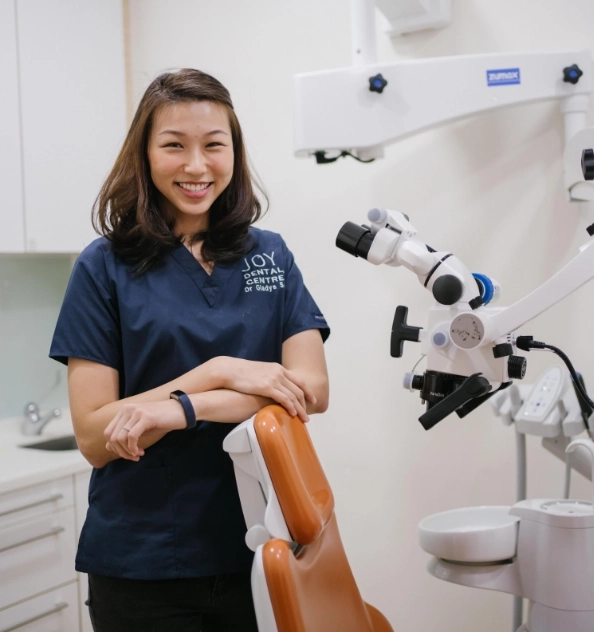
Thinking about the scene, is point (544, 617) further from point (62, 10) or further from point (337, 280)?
point (62, 10)

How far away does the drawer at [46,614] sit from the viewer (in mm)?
2139

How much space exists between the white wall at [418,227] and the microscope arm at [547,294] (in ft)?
2.71

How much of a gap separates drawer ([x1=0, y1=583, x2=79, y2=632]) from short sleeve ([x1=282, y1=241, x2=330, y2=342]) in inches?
55.4

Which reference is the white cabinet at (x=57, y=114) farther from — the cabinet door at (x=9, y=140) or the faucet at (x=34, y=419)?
the faucet at (x=34, y=419)

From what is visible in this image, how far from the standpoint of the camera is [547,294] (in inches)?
45.9

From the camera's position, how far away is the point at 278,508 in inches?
39.1

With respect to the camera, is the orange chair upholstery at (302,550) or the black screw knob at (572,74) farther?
the black screw knob at (572,74)

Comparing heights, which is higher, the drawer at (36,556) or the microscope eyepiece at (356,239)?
the microscope eyepiece at (356,239)

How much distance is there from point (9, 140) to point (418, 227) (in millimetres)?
1360

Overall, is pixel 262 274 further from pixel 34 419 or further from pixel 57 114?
pixel 34 419

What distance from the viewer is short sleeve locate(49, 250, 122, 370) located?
122 cm

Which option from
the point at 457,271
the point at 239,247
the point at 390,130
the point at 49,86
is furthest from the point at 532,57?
the point at 49,86

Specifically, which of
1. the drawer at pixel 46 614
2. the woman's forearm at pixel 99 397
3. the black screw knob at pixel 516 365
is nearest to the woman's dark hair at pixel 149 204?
the woman's forearm at pixel 99 397

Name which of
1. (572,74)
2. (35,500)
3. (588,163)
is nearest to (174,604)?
(588,163)
